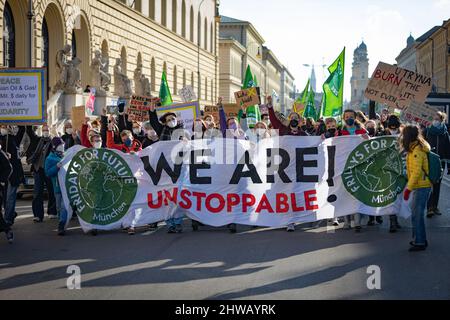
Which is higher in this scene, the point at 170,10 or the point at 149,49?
the point at 170,10

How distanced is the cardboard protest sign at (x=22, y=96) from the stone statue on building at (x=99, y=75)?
53.5ft

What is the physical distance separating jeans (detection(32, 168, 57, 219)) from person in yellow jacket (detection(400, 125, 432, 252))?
21.7 ft

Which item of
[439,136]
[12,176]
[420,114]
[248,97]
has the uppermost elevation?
[248,97]

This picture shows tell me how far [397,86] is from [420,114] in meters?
1.14

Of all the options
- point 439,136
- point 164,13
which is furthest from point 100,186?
point 164,13

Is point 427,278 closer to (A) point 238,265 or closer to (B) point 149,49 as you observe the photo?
(A) point 238,265

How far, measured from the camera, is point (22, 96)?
14078 mm

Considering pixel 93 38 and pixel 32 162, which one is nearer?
pixel 32 162

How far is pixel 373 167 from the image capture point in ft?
38.7

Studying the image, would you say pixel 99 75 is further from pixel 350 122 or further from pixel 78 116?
pixel 350 122

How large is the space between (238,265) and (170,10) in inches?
1863

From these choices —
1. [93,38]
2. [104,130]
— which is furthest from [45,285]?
[93,38]
